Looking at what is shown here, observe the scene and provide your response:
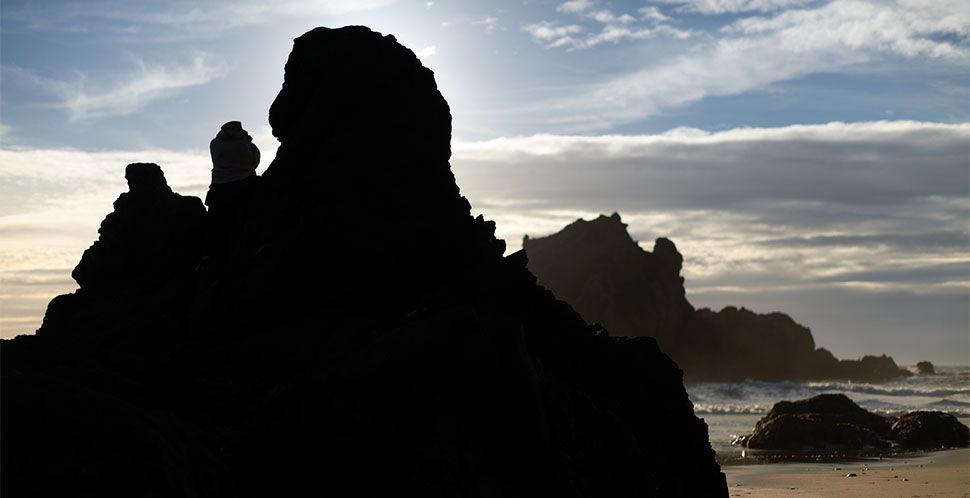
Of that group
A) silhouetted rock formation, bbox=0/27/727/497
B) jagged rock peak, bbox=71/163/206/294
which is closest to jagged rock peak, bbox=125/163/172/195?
jagged rock peak, bbox=71/163/206/294

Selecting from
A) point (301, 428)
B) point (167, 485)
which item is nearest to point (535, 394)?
point (301, 428)

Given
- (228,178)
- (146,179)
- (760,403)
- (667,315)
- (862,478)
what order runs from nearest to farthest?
(228,178)
(146,179)
(862,478)
(760,403)
(667,315)

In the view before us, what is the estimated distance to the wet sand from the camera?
15.5 metres

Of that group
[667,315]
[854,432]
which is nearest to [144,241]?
[854,432]

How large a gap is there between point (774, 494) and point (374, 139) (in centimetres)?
1079

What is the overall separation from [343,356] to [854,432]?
71.9 ft

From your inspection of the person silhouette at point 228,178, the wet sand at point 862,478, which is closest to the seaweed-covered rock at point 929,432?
the wet sand at point 862,478

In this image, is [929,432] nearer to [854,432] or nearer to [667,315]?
[854,432]

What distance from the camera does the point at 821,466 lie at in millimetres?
20156

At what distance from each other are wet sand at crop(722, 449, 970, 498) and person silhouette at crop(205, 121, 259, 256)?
10.3 metres

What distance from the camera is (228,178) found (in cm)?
1122

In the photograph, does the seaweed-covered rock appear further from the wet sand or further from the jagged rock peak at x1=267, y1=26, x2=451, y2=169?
the jagged rock peak at x1=267, y1=26, x2=451, y2=169

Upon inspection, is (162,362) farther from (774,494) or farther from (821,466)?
(821,466)

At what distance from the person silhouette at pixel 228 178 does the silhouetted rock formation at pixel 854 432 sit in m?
19.0
